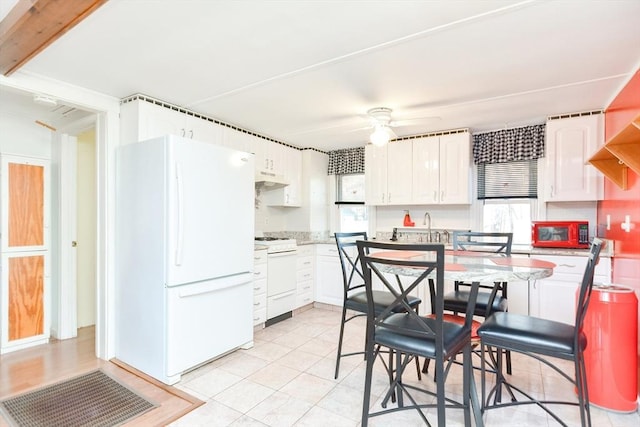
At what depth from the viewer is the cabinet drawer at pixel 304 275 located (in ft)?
13.7

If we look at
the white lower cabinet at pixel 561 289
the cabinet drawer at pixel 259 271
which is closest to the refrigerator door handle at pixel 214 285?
the cabinet drawer at pixel 259 271

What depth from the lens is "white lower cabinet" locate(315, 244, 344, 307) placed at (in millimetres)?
4305

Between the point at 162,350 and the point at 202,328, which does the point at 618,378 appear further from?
the point at 162,350

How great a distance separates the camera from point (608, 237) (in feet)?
9.79

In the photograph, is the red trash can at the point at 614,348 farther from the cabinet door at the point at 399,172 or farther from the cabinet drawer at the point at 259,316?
the cabinet drawer at the point at 259,316

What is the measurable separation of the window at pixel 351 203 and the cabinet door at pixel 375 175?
461 millimetres

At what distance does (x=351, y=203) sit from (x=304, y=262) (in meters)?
1.23

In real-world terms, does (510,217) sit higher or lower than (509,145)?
lower

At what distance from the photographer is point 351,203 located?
16.3ft

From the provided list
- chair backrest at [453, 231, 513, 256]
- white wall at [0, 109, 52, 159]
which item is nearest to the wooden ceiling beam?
white wall at [0, 109, 52, 159]

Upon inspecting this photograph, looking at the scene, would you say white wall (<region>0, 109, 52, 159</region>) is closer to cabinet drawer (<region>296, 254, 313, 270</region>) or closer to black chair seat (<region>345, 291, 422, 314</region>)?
cabinet drawer (<region>296, 254, 313, 270</region>)

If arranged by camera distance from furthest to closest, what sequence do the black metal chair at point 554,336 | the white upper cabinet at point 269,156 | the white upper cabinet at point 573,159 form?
1. the white upper cabinet at point 269,156
2. the white upper cabinet at point 573,159
3. the black metal chair at point 554,336

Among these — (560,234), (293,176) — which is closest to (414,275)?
(560,234)

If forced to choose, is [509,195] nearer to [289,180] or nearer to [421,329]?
[289,180]
